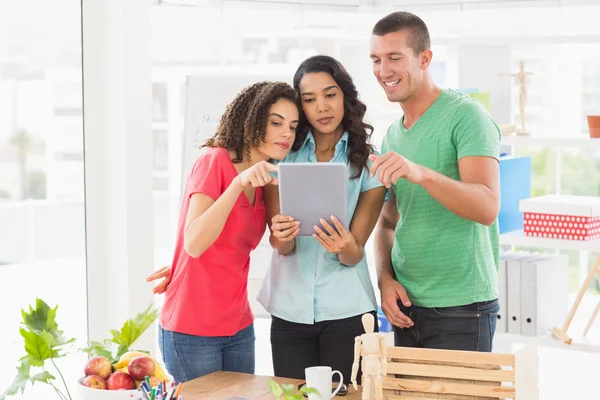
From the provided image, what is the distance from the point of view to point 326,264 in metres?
2.18

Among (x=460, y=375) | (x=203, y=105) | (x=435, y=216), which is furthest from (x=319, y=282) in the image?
(x=203, y=105)

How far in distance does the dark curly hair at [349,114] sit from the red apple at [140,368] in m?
0.85

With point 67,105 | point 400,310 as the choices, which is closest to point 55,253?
point 67,105

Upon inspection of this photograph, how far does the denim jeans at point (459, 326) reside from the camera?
2125mm

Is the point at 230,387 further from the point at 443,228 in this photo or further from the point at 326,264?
the point at 443,228

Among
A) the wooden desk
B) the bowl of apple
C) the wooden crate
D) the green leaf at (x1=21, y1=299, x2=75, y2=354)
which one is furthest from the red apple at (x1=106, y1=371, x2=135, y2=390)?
the wooden crate

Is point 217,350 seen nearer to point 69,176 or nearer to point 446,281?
point 446,281

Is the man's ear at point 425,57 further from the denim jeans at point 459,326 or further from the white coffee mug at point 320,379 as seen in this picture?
the white coffee mug at point 320,379

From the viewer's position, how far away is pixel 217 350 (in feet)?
7.02

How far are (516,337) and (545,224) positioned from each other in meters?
0.47

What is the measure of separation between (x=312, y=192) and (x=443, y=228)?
0.39 m

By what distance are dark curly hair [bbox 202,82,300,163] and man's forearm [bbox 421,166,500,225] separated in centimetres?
46

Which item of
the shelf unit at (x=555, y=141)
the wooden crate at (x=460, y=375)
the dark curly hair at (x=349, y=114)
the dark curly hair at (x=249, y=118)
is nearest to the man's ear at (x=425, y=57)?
the dark curly hair at (x=349, y=114)

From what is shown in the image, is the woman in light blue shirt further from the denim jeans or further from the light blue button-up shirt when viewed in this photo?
the denim jeans
